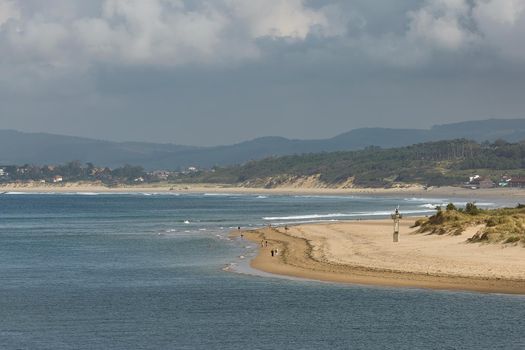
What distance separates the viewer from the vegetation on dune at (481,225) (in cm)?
6412

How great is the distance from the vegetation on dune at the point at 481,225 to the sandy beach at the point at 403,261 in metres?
0.92

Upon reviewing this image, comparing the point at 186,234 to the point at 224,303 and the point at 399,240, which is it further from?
the point at 224,303

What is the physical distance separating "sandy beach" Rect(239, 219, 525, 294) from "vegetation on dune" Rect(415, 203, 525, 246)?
3.02ft

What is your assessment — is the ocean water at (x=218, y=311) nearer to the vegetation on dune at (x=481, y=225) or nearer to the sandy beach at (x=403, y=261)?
the sandy beach at (x=403, y=261)

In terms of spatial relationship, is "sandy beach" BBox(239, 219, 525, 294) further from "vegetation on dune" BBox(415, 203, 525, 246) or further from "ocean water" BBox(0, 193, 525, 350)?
"ocean water" BBox(0, 193, 525, 350)

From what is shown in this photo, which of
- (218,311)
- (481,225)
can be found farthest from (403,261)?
(218,311)

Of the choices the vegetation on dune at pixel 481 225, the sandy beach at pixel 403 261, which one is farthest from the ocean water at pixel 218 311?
the vegetation on dune at pixel 481 225

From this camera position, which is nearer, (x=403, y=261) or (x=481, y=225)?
(x=403, y=261)

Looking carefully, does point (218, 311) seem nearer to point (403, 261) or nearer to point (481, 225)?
point (403, 261)

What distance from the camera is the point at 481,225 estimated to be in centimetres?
7594

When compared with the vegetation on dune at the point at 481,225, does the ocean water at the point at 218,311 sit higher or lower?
lower

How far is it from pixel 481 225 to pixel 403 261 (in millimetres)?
16585

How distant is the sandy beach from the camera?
52406 mm

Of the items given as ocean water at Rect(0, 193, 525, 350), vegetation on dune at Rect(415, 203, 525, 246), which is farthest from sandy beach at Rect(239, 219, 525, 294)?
ocean water at Rect(0, 193, 525, 350)
